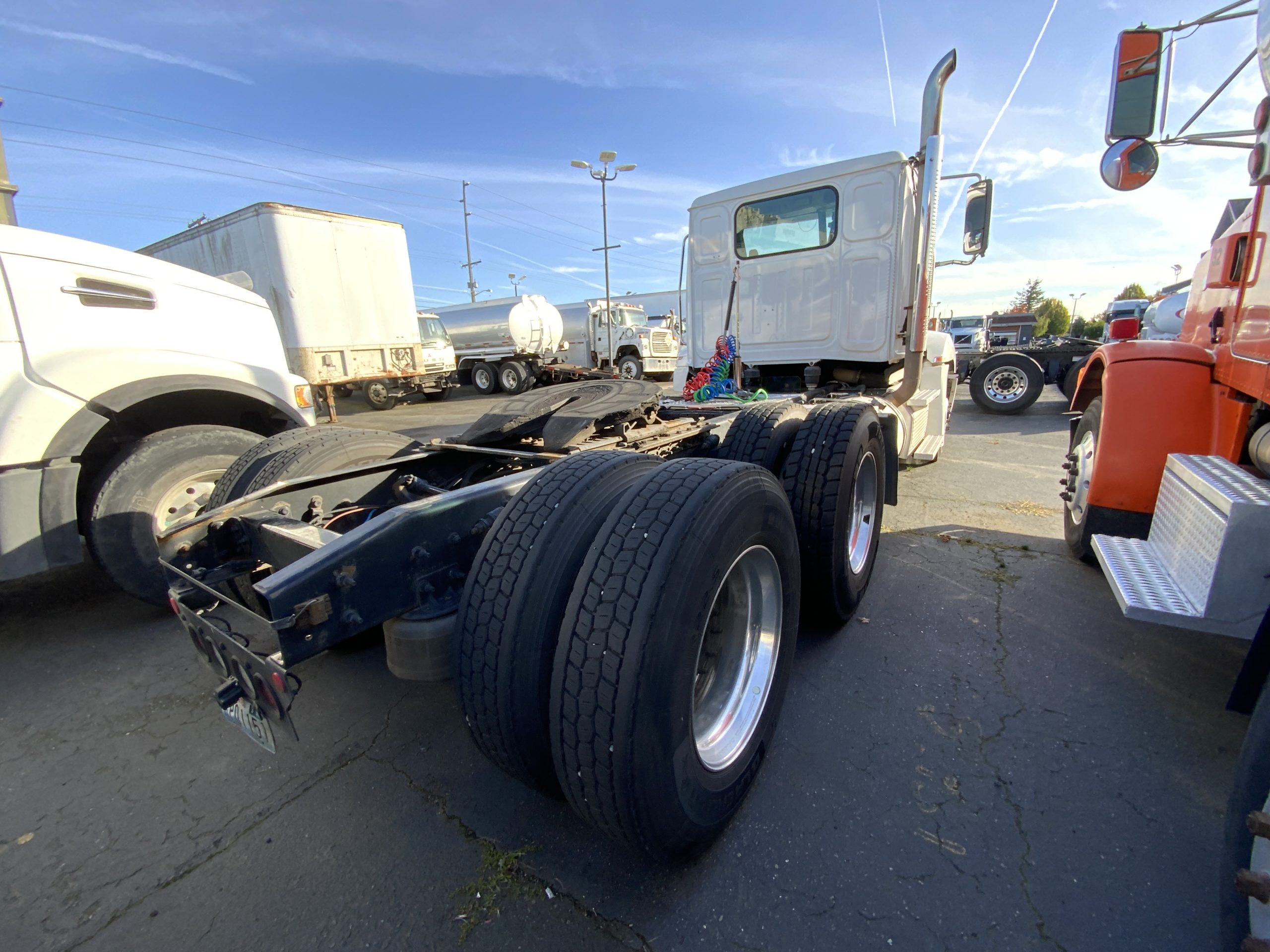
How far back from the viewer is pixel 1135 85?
268 cm

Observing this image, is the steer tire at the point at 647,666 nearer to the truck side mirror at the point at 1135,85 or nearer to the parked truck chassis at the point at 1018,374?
the truck side mirror at the point at 1135,85

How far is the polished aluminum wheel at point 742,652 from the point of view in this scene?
206cm

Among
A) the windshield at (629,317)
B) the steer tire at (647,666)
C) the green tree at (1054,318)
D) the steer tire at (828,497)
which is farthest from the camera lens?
the green tree at (1054,318)

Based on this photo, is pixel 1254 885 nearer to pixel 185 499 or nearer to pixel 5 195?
pixel 185 499

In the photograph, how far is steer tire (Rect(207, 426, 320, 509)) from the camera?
9.25 ft

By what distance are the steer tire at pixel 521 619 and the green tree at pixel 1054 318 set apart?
83523 mm

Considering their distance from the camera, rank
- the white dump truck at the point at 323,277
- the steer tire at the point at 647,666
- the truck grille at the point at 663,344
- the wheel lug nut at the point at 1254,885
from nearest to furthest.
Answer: the wheel lug nut at the point at 1254,885 < the steer tire at the point at 647,666 < the white dump truck at the point at 323,277 < the truck grille at the point at 663,344

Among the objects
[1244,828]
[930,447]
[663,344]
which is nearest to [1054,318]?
[663,344]

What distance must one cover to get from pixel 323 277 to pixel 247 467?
31.7 feet

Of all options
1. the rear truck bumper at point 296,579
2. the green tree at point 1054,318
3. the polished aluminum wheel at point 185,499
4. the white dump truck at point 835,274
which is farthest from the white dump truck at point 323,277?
the green tree at point 1054,318

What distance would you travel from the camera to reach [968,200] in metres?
5.16

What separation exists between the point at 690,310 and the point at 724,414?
8.68 feet

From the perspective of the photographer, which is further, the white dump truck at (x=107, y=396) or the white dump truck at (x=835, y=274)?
the white dump truck at (x=835, y=274)

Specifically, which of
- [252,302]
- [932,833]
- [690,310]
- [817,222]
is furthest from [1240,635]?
[252,302]
